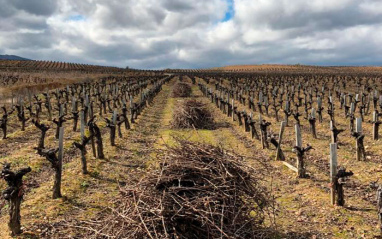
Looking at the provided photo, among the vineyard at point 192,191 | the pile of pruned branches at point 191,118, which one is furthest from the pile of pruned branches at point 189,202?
the pile of pruned branches at point 191,118

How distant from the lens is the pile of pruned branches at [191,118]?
20.9 m

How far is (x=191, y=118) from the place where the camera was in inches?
820

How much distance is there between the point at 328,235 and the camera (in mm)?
7188

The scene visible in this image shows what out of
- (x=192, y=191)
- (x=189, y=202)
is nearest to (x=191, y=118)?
(x=192, y=191)

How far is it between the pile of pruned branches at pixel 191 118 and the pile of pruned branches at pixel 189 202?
1424 cm

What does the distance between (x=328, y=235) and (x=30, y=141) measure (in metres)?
15.5

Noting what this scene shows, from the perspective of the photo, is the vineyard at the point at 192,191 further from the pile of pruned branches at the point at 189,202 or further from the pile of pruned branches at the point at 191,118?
the pile of pruned branches at the point at 191,118

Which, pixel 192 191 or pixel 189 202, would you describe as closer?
pixel 189 202

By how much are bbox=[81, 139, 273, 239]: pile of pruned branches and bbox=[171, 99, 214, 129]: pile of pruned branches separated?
46.7 feet

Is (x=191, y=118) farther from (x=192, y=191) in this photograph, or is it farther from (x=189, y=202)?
(x=189, y=202)

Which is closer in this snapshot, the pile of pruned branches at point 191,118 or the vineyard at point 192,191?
the vineyard at point 192,191

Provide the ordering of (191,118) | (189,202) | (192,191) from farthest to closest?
(191,118)
(192,191)
(189,202)

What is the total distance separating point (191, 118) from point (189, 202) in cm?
1565

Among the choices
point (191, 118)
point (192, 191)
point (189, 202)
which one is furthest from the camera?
point (191, 118)
